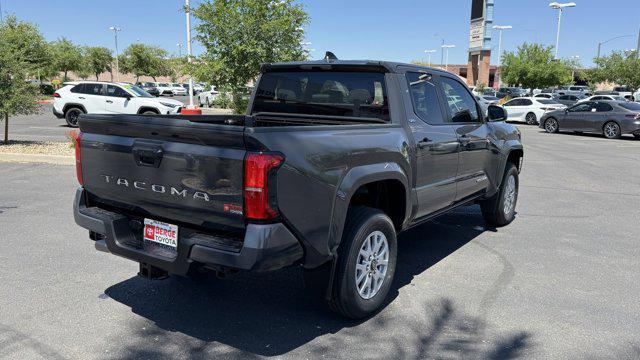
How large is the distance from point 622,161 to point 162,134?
13.2 metres

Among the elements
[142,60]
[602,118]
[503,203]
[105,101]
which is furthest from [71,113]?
[142,60]

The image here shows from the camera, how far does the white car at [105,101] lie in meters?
18.1

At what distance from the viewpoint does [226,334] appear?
357 cm

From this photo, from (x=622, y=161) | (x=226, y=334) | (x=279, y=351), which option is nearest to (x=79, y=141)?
(x=226, y=334)

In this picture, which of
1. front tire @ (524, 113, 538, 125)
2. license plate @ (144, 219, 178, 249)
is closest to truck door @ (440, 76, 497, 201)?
license plate @ (144, 219, 178, 249)

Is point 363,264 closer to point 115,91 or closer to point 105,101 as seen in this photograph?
point 105,101

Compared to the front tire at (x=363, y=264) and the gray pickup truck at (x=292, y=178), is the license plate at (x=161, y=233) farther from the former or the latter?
the front tire at (x=363, y=264)

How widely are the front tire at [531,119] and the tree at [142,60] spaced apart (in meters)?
54.3

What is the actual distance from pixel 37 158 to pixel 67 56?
55.8 m

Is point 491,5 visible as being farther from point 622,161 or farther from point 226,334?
point 226,334

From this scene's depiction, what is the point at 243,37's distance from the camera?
14.9 metres

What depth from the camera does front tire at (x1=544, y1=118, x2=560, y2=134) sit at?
21688mm

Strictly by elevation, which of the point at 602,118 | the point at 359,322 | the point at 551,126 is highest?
the point at 602,118

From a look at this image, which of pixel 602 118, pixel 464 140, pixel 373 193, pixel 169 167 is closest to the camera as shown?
pixel 169 167
